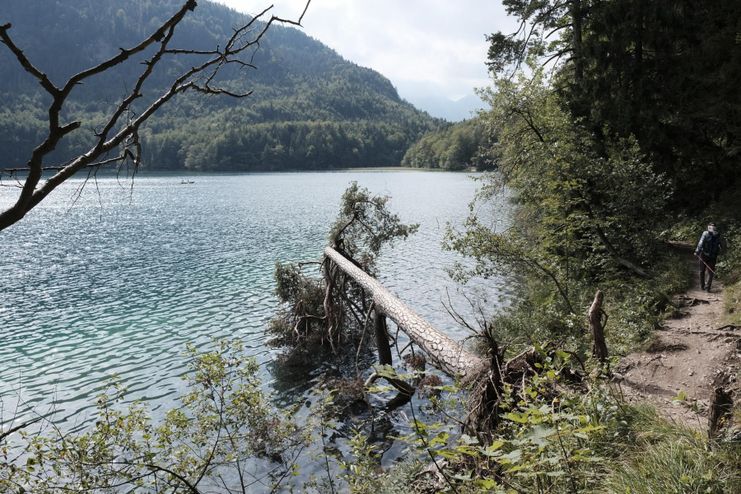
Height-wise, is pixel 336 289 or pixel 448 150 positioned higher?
pixel 448 150

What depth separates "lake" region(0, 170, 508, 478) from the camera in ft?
45.6

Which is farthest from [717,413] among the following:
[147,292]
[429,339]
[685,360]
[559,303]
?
[147,292]

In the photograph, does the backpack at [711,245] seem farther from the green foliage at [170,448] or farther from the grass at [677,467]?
the green foliage at [170,448]

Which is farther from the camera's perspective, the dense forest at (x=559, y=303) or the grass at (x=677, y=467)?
the dense forest at (x=559, y=303)

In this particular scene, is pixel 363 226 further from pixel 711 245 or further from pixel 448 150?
pixel 448 150

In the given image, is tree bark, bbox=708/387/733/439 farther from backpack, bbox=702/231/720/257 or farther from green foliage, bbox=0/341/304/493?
backpack, bbox=702/231/720/257

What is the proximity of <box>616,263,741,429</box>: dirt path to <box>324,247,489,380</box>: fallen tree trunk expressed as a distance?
2.38 m

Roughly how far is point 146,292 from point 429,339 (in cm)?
1796

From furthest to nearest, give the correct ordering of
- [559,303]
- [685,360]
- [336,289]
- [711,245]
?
[336,289] → [559,303] → [711,245] → [685,360]

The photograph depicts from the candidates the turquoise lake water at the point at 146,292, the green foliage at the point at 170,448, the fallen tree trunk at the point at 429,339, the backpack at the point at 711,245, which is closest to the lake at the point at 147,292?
the turquoise lake water at the point at 146,292

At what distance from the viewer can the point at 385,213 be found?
58.5 ft

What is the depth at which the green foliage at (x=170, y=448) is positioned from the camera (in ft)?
18.3

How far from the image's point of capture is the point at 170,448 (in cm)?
682

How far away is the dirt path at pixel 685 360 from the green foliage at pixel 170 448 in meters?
5.85
